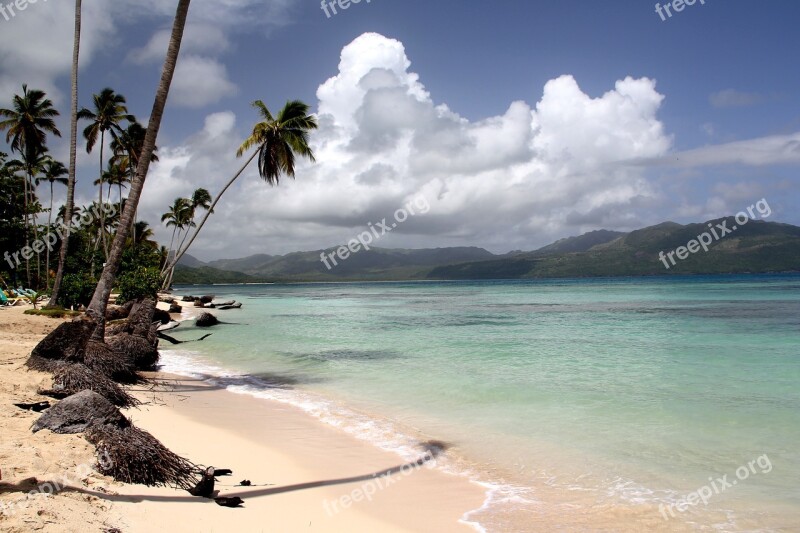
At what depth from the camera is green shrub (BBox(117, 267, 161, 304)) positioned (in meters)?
28.0

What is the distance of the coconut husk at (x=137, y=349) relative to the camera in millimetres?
13977

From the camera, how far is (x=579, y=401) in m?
11.2

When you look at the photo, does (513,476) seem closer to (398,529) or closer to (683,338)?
(398,529)

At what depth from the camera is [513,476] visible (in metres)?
6.99

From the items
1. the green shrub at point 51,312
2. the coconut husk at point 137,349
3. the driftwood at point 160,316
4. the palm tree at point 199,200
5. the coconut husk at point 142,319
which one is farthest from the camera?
the palm tree at point 199,200

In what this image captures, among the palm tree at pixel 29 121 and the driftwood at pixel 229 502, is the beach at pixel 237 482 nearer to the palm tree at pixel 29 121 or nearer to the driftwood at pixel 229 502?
the driftwood at pixel 229 502

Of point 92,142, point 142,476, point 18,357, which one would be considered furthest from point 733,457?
point 92,142

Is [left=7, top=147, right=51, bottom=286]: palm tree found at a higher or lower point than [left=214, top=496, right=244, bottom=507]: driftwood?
higher

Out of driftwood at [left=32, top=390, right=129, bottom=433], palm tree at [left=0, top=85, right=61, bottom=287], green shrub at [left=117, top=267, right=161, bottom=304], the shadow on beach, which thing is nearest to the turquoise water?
the shadow on beach

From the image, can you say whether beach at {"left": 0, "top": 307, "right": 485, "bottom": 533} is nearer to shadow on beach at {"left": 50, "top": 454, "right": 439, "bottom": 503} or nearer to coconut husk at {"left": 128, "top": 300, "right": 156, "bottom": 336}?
shadow on beach at {"left": 50, "top": 454, "right": 439, "bottom": 503}

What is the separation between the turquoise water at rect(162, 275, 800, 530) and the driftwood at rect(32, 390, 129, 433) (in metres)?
4.14

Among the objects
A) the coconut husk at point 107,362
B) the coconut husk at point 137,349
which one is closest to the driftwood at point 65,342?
the coconut husk at point 107,362

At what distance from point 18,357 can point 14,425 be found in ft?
21.6

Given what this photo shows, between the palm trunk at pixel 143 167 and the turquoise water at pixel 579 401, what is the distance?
4.33 m
